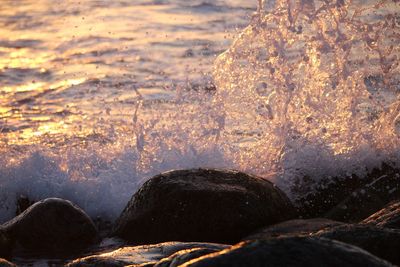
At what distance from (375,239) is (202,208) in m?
2.62

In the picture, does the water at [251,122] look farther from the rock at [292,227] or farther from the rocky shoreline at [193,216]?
the rock at [292,227]

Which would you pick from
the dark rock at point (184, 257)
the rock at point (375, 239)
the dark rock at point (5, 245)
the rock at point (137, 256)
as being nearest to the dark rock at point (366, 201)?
the rock at point (137, 256)

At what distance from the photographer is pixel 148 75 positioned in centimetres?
1295

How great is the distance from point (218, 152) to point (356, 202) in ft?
7.15

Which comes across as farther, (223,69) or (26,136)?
(26,136)

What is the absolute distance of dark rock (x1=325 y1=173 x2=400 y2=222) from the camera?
733cm

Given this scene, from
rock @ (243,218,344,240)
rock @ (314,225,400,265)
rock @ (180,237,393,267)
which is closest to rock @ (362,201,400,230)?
rock @ (314,225,400,265)

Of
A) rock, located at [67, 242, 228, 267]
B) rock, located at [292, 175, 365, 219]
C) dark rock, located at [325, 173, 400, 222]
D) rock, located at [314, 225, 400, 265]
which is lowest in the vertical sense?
rock, located at [292, 175, 365, 219]

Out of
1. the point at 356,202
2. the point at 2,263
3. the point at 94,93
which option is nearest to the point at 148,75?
the point at 94,93

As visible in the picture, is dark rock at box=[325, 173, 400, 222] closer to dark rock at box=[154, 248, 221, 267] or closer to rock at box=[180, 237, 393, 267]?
dark rock at box=[154, 248, 221, 267]

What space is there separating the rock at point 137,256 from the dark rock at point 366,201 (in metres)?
2.23

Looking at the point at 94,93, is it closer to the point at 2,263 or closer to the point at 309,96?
the point at 309,96

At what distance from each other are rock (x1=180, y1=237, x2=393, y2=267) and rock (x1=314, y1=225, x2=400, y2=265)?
66cm

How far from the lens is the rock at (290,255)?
145 inches
